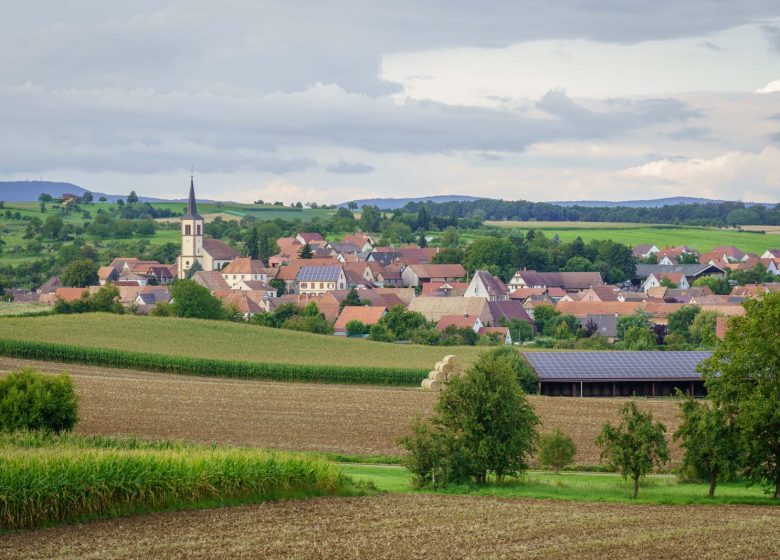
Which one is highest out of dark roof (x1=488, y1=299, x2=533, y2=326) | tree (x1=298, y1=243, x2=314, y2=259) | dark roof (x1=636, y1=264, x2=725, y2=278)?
tree (x1=298, y1=243, x2=314, y2=259)

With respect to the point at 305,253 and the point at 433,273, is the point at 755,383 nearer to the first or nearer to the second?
the point at 433,273

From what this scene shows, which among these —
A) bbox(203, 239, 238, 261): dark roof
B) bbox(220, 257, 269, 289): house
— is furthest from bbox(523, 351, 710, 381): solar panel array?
bbox(203, 239, 238, 261): dark roof

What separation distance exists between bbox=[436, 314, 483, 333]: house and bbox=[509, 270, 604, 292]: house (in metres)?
45.0

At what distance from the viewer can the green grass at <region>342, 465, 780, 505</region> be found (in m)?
30.4

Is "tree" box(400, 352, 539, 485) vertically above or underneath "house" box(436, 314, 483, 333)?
above

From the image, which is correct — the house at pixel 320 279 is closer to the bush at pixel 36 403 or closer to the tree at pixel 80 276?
the tree at pixel 80 276

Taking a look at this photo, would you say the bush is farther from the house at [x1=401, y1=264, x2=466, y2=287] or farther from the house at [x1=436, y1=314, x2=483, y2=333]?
the house at [x1=401, y1=264, x2=466, y2=287]

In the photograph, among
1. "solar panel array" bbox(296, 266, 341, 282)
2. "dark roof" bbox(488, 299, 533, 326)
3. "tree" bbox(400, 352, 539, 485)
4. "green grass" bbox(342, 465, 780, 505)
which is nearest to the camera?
"green grass" bbox(342, 465, 780, 505)

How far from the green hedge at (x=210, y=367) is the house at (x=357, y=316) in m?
35.9

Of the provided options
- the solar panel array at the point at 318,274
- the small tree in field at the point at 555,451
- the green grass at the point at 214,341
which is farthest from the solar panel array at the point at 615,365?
the solar panel array at the point at 318,274

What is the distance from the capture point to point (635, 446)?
31109 millimetres

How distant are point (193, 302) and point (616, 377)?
43034mm

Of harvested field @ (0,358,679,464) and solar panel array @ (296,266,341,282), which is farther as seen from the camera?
solar panel array @ (296,266,341,282)

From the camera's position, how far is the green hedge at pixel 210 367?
62.7 m
